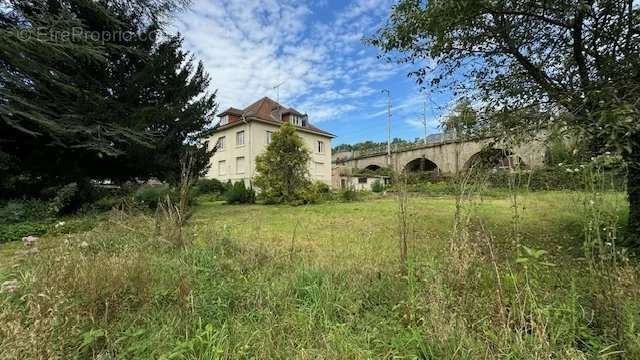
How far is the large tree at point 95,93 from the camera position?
700 centimetres

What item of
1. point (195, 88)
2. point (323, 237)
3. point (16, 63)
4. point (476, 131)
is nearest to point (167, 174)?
point (195, 88)

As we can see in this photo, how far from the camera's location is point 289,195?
1530 centimetres

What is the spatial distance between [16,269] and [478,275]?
4158 mm

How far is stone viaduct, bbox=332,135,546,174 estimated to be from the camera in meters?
3.04

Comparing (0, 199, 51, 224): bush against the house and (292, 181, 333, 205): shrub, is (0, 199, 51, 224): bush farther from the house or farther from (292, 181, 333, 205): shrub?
the house

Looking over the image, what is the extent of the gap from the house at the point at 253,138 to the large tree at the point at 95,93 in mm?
10343

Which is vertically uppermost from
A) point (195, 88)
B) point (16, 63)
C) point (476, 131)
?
point (195, 88)

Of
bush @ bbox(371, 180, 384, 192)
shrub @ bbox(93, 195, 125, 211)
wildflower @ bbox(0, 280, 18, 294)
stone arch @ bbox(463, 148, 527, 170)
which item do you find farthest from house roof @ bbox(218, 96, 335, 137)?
wildflower @ bbox(0, 280, 18, 294)

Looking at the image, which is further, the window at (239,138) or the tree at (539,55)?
the window at (239,138)

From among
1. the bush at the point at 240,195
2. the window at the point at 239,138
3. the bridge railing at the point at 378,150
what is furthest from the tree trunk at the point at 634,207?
the window at the point at 239,138

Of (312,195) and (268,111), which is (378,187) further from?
(268,111)

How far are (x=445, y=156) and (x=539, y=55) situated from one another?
18072mm

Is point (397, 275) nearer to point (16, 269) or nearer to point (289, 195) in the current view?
point (16, 269)

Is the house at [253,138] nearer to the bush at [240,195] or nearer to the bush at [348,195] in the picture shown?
the bush at [240,195]
